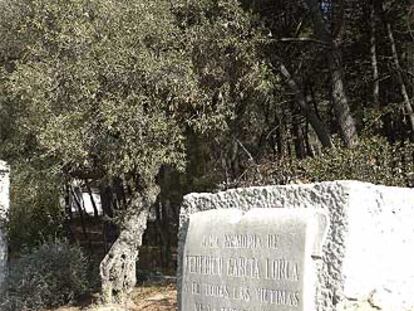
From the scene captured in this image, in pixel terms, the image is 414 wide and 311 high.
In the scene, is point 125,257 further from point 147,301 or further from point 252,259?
point 252,259

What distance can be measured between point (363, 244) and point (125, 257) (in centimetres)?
832

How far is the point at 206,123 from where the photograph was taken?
12.9 metres

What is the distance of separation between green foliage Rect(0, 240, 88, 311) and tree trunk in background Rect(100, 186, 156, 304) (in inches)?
65.9

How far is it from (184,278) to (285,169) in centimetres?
519

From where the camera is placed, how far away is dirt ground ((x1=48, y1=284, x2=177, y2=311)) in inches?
485

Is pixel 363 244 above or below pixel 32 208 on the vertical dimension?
below

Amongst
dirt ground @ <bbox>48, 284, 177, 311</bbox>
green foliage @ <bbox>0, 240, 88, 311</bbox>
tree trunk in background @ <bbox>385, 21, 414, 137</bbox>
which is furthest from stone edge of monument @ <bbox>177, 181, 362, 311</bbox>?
tree trunk in background @ <bbox>385, 21, 414, 137</bbox>

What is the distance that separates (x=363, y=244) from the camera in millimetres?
5129

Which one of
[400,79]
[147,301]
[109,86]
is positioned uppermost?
[400,79]

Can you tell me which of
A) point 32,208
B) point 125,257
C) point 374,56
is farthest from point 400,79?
point 32,208

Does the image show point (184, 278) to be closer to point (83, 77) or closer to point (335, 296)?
point (335, 296)

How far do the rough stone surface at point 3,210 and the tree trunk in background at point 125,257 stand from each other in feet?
9.25

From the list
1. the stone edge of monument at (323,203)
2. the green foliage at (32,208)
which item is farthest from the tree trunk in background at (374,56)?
the stone edge of monument at (323,203)

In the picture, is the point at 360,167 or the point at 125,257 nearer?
the point at 360,167
